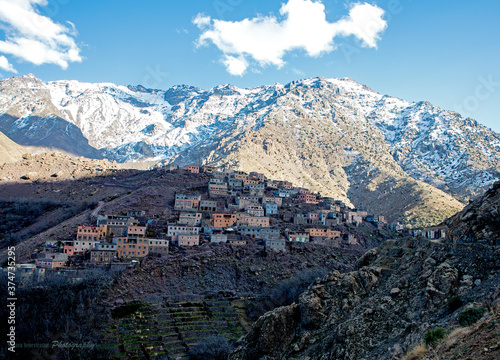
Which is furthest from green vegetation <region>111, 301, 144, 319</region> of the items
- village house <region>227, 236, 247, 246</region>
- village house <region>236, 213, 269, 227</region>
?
village house <region>236, 213, 269, 227</region>

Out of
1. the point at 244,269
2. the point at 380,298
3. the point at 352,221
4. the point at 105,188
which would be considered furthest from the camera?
the point at 105,188

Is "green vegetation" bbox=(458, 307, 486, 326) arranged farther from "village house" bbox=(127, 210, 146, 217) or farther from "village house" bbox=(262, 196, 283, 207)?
"village house" bbox=(262, 196, 283, 207)

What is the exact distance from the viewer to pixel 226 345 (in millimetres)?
43375

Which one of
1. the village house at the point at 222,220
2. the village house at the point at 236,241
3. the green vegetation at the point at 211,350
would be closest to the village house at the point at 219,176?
the village house at the point at 222,220

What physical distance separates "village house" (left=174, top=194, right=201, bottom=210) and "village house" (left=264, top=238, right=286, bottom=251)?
1896 cm

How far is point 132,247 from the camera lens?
60.7m

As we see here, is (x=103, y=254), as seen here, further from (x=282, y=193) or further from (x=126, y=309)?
(x=282, y=193)

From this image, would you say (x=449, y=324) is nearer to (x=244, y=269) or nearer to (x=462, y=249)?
(x=462, y=249)

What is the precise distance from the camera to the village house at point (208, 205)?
83.0 m

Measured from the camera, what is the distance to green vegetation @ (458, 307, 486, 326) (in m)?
14.1

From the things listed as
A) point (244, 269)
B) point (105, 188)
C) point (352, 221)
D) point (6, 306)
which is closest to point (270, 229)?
point (244, 269)

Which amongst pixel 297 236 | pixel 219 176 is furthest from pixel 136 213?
pixel 219 176

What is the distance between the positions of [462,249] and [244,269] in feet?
153

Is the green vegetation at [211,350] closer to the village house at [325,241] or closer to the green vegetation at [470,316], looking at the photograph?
the green vegetation at [470,316]
